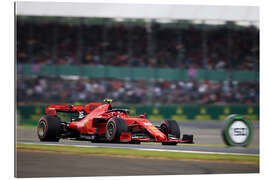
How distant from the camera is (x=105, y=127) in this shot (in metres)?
10.7

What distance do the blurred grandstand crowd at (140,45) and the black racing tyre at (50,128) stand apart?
11.3m

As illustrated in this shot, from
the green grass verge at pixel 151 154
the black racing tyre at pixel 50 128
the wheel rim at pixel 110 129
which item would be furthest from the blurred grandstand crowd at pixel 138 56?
the wheel rim at pixel 110 129

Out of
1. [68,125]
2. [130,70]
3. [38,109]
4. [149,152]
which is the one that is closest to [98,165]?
[149,152]

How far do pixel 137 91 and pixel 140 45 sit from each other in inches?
134

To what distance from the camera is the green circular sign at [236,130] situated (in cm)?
911

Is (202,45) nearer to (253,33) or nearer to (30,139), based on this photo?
(253,33)

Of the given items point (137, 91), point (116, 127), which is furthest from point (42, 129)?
point (137, 91)

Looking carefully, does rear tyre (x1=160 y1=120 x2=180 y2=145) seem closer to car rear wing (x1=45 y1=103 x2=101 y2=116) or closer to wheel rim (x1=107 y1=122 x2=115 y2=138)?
wheel rim (x1=107 y1=122 x2=115 y2=138)

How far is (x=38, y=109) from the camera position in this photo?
69.7 feet

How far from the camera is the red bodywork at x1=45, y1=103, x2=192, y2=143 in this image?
10062mm

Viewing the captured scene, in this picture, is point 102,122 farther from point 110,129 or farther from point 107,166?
point 107,166

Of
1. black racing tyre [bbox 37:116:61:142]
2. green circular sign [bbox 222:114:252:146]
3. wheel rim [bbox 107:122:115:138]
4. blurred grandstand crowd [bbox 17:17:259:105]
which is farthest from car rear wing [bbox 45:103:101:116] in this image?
blurred grandstand crowd [bbox 17:17:259:105]

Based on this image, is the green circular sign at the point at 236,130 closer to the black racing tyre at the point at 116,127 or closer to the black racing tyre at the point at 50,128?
the black racing tyre at the point at 116,127

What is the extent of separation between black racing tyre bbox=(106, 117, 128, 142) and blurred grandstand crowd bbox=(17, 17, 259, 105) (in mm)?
11900
